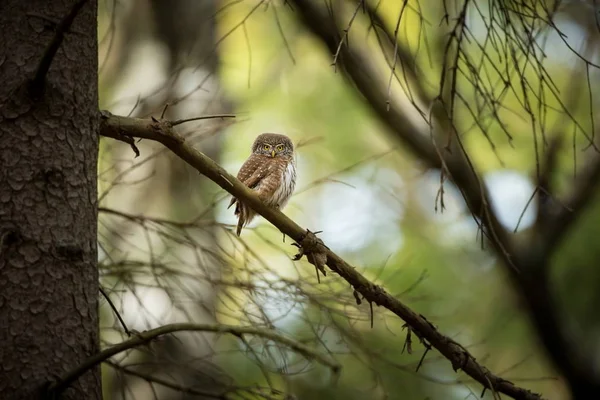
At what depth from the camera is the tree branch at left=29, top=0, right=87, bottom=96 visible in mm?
2223

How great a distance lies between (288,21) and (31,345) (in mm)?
5618

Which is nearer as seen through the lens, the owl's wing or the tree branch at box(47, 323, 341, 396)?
the tree branch at box(47, 323, 341, 396)

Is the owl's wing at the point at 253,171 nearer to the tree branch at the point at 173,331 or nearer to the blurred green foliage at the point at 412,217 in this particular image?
the blurred green foliage at the point at 412,217

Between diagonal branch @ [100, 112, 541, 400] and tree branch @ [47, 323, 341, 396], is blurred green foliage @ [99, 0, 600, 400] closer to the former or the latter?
diagonal branch @ [100, 112, 541, 400]

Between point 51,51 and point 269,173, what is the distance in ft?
5.85

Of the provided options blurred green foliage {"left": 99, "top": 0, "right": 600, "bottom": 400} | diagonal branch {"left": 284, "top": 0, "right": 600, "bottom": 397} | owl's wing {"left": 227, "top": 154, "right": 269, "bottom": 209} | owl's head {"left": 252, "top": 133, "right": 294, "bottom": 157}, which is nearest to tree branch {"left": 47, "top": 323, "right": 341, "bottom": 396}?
blurred green foliage {"left": 99, "top": 0, "right": 600, "bottom": 400}

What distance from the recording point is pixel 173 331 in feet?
6.84

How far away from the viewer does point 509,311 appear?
23.1ft

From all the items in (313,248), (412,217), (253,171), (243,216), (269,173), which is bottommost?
(313,248)

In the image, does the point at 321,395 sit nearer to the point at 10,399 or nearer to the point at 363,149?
the point at 10,399

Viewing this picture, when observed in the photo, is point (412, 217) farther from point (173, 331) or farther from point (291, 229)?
point (173, 331)

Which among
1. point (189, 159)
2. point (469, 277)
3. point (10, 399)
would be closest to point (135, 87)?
point (469, 277)

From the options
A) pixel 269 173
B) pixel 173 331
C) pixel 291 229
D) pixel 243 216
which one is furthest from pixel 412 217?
pixel 173 331

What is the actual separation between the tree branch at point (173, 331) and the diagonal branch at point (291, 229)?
2.24ft
